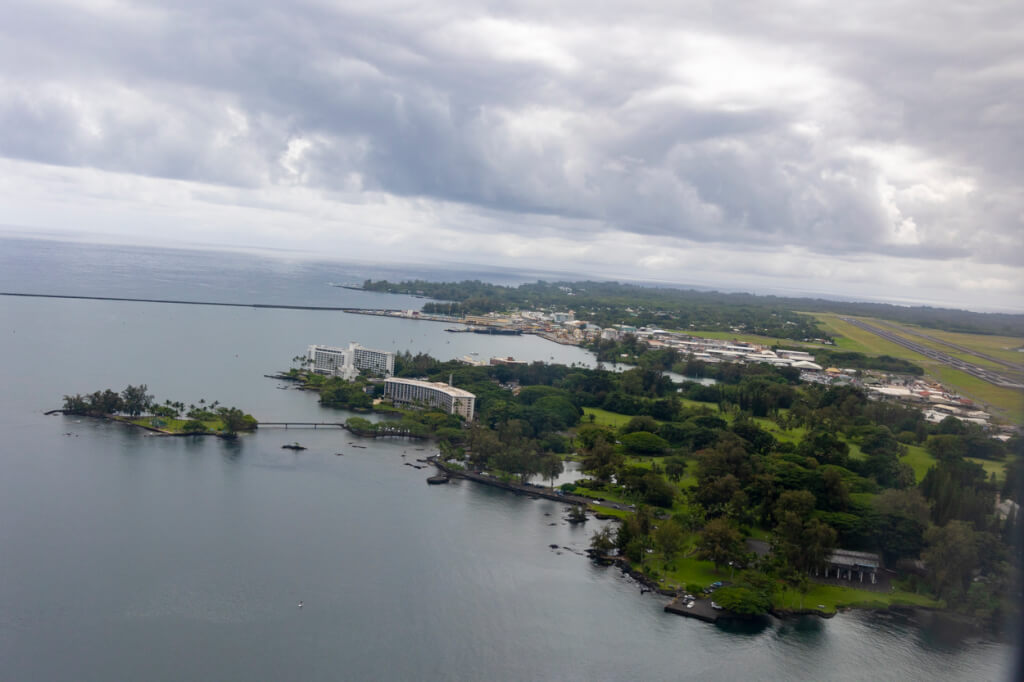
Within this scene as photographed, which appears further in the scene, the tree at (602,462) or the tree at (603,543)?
the tree at (602,462)

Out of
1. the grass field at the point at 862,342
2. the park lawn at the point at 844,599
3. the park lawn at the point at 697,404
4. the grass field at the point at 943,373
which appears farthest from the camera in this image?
the grass field at the point at 862,342

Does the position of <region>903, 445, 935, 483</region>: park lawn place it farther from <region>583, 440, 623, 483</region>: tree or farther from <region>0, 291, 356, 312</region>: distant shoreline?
<region>0, 291, 356, 312</region>: distant shoreline

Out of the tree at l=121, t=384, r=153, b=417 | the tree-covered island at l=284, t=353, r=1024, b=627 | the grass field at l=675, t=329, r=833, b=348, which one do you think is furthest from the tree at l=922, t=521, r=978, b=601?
the grass field at l=675, t=329, r=833, b=348

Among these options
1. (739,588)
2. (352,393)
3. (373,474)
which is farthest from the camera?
(352,393)

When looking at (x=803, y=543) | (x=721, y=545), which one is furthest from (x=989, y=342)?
(x=721, y=545)

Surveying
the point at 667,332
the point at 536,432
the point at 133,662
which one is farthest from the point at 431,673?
the point at 667,332

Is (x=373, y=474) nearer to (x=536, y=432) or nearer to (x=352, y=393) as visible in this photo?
(x=536, y=432)

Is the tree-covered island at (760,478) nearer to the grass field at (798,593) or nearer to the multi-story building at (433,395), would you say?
the grass field at (798,593)

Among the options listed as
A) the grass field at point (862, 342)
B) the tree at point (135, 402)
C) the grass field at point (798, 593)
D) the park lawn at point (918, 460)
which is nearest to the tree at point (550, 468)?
the grass field at point (798, 593)
